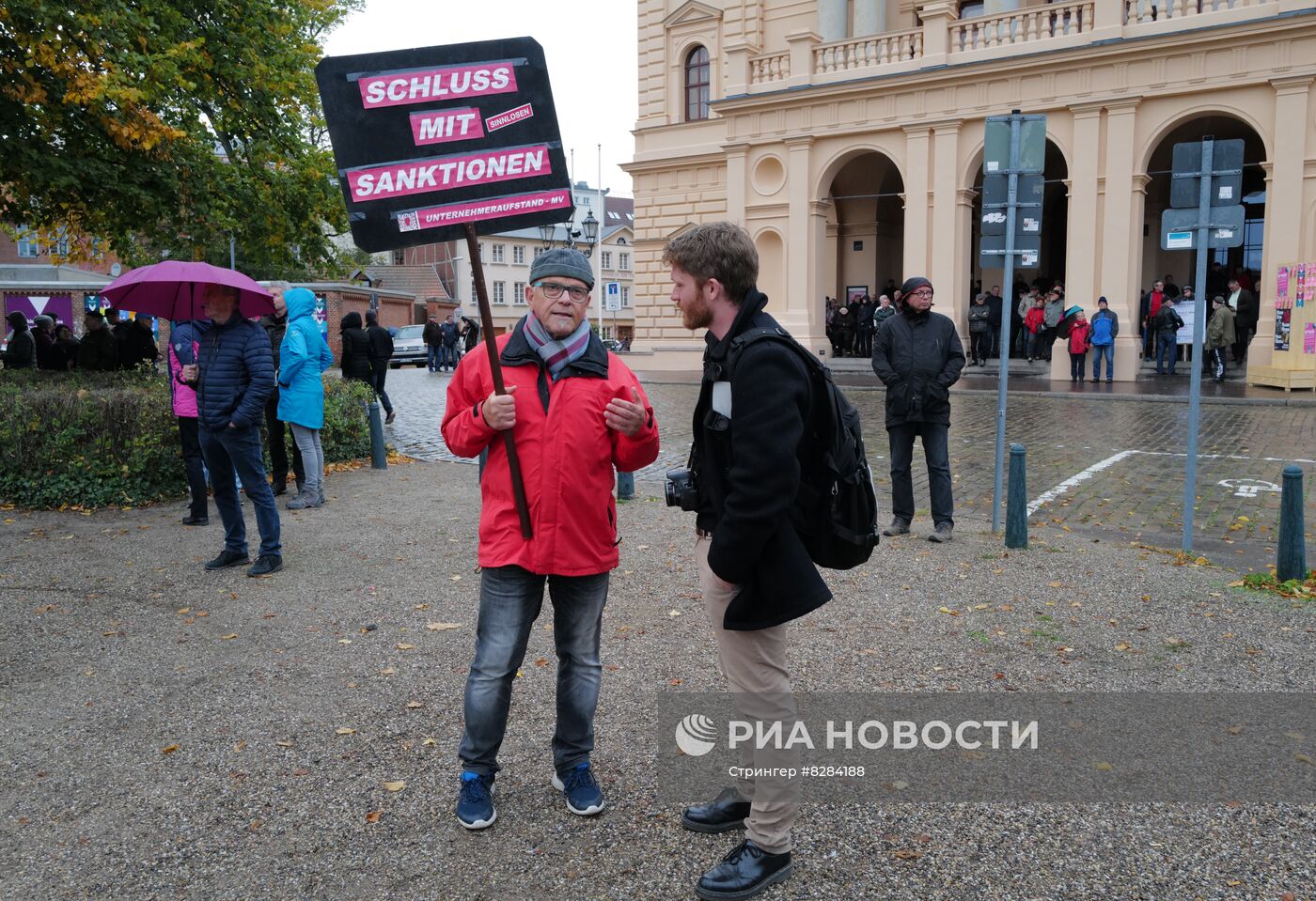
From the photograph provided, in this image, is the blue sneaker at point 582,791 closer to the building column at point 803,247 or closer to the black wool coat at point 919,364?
the black wool coat at point 919,364

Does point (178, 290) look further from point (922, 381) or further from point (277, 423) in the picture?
point (922, 381)

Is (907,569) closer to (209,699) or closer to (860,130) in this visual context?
(209,699)

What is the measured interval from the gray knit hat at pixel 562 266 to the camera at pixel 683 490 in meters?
0.72

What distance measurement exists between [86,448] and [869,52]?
2383cm

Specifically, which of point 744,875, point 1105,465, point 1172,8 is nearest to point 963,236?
point 1172,8

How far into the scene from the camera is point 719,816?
3557mm

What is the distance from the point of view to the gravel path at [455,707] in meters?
3.30

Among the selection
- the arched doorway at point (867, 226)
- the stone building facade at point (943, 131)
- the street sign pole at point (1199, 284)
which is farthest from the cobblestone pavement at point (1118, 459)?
the arched doorway at point (867, 226)

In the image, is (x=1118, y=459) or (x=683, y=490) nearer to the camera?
(x=683, y=490)

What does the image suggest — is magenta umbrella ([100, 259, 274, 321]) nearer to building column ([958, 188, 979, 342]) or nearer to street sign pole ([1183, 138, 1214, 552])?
street sign pole ([1183, 138, 1214, 552])

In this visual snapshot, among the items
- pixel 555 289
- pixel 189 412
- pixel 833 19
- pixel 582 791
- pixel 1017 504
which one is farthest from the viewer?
pixel 833 19

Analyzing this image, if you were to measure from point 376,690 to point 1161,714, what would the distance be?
352cm

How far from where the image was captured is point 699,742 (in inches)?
171

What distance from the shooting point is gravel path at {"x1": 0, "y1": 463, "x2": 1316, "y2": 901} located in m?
3.30
